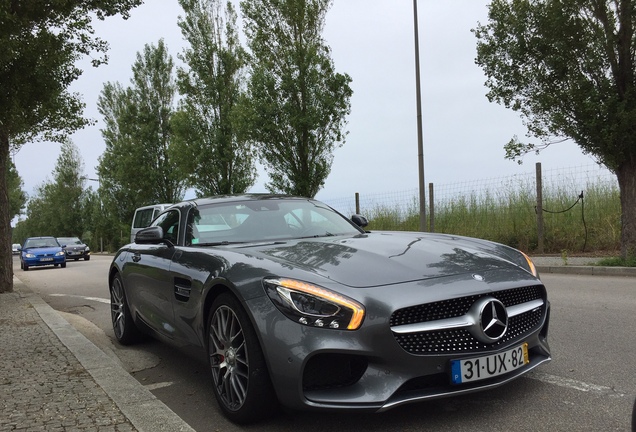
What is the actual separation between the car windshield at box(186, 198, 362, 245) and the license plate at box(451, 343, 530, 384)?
1777 mm

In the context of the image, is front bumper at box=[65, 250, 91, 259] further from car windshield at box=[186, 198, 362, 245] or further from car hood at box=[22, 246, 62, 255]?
car windshield at box=[186, 198, 362, 245]

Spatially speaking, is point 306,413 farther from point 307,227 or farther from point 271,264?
point 307,227

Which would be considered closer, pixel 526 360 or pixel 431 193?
pixel 526 360

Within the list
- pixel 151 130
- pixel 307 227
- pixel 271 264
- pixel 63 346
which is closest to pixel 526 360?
pixel 271 264

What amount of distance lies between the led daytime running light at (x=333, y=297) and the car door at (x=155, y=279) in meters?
1.51

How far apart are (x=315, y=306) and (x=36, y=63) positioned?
32.8ft

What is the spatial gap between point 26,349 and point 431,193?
531 inches

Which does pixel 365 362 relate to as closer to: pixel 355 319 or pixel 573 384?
pixel 355 319

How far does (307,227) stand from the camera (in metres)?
4.33

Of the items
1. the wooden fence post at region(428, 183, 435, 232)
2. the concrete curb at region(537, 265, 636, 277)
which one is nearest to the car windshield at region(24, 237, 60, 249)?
the wooden fence post at region(428, 183, 435, 232)

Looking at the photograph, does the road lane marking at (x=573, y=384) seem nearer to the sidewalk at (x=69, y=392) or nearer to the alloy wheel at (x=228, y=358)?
the alloy wheel at (x=228, y=358)

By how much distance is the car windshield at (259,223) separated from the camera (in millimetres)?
4133

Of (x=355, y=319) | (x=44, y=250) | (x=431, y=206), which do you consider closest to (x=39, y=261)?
(x=44, y=250)

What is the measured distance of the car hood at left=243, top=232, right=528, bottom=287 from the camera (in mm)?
2930
